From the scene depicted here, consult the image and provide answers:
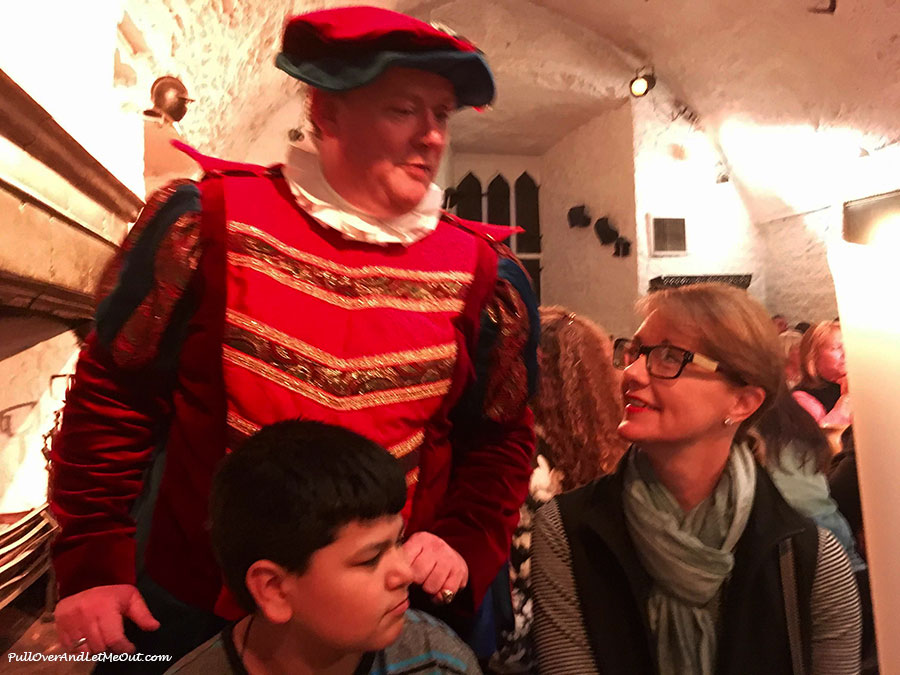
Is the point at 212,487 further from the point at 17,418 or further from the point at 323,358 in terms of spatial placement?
the point at 17,418

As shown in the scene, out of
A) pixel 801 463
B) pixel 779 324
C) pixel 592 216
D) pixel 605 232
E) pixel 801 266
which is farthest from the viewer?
pixel 592 216

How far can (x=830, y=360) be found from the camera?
6.35 ft

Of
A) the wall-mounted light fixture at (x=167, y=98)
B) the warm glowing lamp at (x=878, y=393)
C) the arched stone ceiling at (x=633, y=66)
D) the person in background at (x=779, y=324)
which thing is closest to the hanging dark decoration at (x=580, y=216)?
the arched stone ceiling at (x=633, y=66)

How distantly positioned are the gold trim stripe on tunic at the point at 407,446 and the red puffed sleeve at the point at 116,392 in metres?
0.28

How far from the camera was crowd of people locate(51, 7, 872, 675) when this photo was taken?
63cm

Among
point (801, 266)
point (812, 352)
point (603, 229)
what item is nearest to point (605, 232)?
point (603, 229)

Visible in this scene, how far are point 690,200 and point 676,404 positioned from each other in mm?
3539

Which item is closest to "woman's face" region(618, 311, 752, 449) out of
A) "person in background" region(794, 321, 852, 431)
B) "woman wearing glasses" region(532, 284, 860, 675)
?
"woman wearing glasses" region(532, 284, 860, 675)

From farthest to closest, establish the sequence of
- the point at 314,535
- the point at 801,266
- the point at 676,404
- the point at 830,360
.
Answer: the point at 801,266 < the point at 830,360 < the point at 676,404 < the point at 314,535

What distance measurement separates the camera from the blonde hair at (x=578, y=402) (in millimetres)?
1364

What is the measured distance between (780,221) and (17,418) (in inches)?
159

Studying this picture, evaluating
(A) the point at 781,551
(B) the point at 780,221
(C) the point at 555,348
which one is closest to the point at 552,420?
(C) the point at 555,348

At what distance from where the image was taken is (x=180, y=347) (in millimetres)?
729

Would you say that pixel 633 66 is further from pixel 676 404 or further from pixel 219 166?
pixel 219 166
